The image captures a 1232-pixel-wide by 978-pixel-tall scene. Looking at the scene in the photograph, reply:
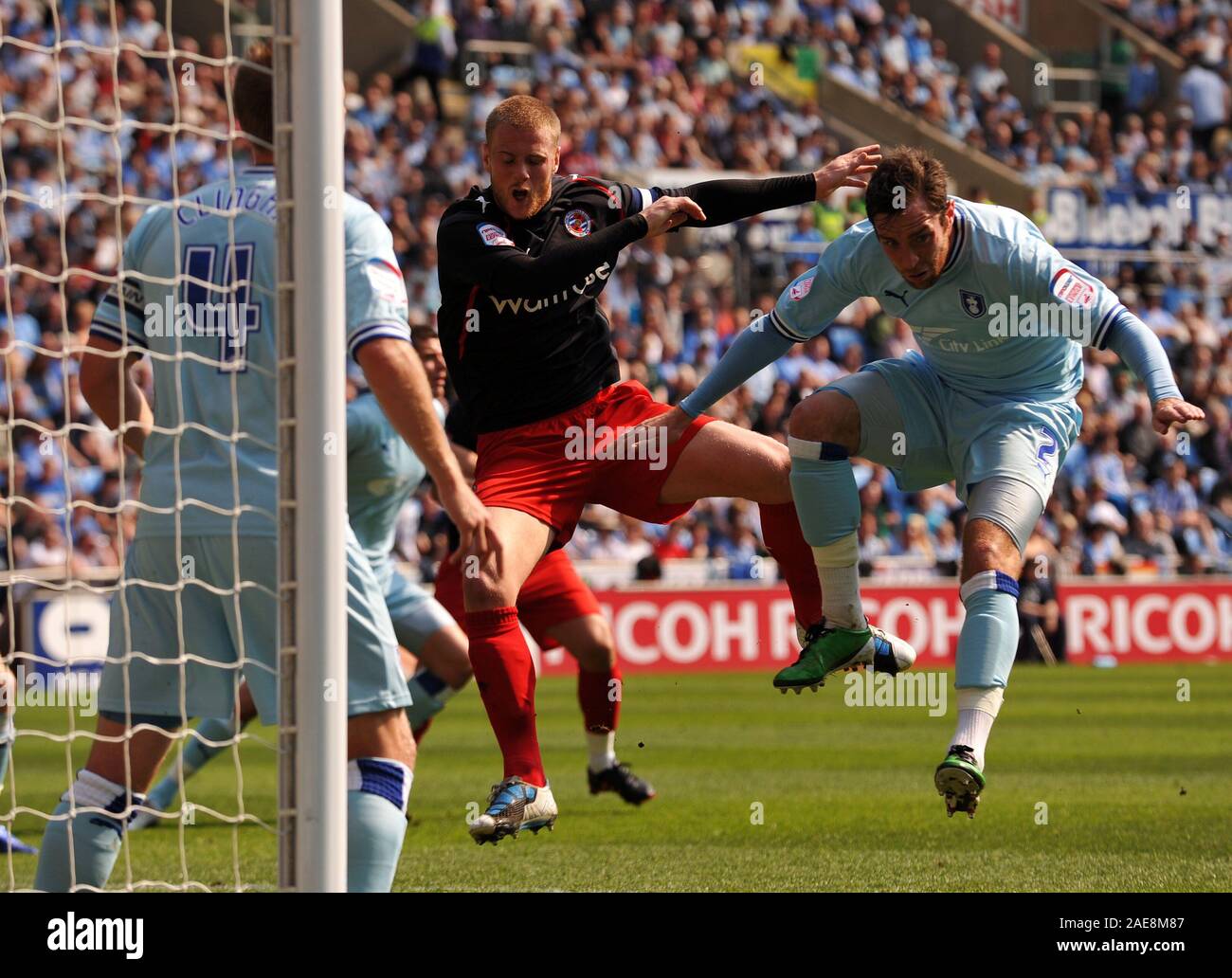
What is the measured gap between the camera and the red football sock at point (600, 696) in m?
9.12

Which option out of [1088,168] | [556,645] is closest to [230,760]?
[556,645]

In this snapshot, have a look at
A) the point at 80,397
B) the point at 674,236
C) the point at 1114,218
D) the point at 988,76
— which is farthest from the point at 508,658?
the point at 988,76

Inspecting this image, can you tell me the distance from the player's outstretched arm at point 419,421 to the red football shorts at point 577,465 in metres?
1.71

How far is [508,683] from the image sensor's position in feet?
20.6

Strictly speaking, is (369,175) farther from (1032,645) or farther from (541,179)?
(541,179)

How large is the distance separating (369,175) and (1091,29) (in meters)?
15.6

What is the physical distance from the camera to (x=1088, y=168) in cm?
2795

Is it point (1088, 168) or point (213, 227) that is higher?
point (1088, 168)

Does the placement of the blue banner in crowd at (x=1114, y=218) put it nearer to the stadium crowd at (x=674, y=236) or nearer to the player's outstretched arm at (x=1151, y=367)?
A: the stadium crowd at (x=674, y=236)

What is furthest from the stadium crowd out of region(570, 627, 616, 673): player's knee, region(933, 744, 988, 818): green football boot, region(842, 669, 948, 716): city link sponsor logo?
region(933, 744, 988, 818): green football boot

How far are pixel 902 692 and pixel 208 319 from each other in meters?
12.8

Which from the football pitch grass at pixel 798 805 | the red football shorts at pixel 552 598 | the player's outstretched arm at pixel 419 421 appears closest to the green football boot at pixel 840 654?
the football pitch grass at pixel 798 805

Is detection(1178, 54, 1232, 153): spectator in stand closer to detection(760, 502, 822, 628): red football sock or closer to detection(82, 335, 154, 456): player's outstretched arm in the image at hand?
detection(760, 502, 822, 628): red football sock
